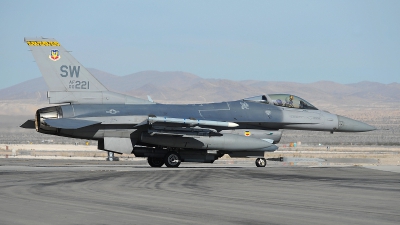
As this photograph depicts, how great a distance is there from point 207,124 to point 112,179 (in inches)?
318

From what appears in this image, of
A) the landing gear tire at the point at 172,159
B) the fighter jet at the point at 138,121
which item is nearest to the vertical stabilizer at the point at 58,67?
the fighter jet at the point at 138,121

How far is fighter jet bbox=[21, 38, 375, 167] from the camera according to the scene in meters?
25.1

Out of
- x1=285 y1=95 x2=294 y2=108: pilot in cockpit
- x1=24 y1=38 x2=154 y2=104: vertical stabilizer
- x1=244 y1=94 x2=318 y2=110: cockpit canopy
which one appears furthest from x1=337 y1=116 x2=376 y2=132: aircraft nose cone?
x1=24 y1=38 x2=154 y2=104: vertical stabilizer

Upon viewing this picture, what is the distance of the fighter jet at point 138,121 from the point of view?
25.1m

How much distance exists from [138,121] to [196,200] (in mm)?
12677

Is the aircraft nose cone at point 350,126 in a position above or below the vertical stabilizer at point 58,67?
below

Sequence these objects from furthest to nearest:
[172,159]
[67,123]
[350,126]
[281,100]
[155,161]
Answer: [350,126] → [281,100] → [155,161] → [172,159] → [67,123]

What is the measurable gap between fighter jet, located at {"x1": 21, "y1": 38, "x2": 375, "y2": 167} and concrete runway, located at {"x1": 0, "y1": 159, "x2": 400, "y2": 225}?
5795mm

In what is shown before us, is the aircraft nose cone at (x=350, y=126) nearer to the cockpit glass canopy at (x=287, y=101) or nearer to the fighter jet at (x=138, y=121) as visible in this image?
the cockpit glass canopy at (x=287, y=101)

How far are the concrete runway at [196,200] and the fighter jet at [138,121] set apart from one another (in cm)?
580

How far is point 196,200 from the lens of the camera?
13.0 meters

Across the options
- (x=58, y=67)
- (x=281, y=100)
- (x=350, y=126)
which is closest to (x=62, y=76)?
(x=58, y=67)

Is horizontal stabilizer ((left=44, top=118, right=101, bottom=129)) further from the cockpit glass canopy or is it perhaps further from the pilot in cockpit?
the pilot in cockpit

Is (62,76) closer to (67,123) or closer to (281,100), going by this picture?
(67,123)
